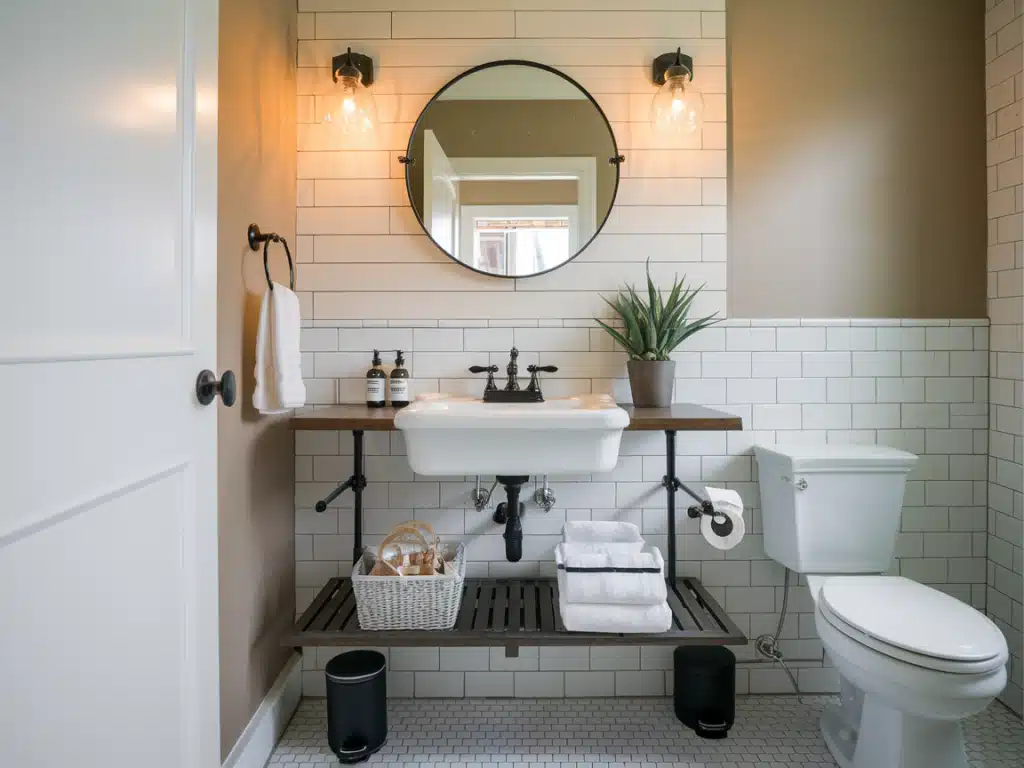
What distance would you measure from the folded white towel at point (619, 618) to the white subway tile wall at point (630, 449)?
47 centimetres

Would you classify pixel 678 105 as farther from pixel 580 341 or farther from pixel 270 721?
pixel 270 721

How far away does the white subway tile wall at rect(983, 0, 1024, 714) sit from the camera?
2184 millimetres

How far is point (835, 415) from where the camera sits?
7.67 ft

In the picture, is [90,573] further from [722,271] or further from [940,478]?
[940,478]

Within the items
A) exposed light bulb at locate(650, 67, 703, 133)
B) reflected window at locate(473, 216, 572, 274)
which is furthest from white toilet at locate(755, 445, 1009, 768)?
exposed light bulb at locate(650, 67, 703, 133)

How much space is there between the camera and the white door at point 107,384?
853mm

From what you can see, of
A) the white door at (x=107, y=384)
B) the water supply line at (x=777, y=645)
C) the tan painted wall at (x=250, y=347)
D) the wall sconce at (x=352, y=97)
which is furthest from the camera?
the water supply line at (x=777, y=645)

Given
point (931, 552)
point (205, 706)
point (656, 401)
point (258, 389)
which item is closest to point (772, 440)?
point (656, 401)

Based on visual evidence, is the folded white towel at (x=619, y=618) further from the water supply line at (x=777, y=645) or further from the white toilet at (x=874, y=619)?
the water supply line at (x=777, y=645)

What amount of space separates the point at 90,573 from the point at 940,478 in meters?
2.53

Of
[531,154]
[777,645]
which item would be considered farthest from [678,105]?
[777,645]

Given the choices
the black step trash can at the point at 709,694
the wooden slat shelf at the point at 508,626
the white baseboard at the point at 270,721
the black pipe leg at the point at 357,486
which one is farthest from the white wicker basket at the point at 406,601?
the black step trash can at the point at 709,694

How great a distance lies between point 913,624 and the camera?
65.9 inches

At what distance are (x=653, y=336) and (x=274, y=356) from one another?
1.16 meters
